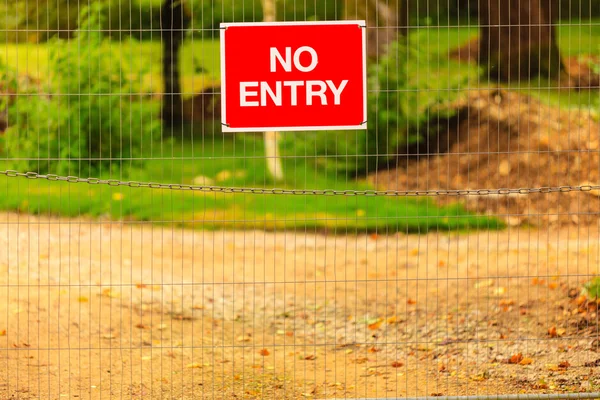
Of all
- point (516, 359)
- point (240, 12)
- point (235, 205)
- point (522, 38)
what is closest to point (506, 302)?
point (516, 359)

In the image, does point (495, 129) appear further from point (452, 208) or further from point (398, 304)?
point (398, 304)

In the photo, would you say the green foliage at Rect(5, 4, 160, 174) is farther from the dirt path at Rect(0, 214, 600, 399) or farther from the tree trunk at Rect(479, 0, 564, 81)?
the tree trunk at Rect(479, 0, 564, 81)

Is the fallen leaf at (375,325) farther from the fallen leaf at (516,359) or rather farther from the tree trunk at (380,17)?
the tree trunk at (380,17)

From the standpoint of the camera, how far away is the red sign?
6.13 metres

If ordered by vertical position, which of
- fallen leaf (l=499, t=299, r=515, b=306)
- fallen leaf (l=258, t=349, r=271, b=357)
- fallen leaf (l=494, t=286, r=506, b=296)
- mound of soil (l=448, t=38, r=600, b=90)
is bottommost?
fallen leaf (l=258, t=349, r=271, b=357)

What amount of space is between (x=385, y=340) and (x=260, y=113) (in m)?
2.86

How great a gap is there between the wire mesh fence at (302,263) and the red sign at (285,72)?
0.21ft

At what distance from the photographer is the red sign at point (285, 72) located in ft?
20.1

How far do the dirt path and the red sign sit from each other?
2.54 ft

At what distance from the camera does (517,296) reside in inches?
351

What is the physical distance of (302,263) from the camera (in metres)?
11.6

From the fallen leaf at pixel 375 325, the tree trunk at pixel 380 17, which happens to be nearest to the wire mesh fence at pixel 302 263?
the fallen leaf at pixel 375 325

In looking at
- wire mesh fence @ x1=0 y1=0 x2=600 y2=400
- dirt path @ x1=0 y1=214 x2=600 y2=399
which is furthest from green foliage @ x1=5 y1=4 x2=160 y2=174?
dirt path @ x1=0 y1=214 x2=600 y2=399

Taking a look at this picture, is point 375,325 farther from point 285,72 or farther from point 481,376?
point 285,72
